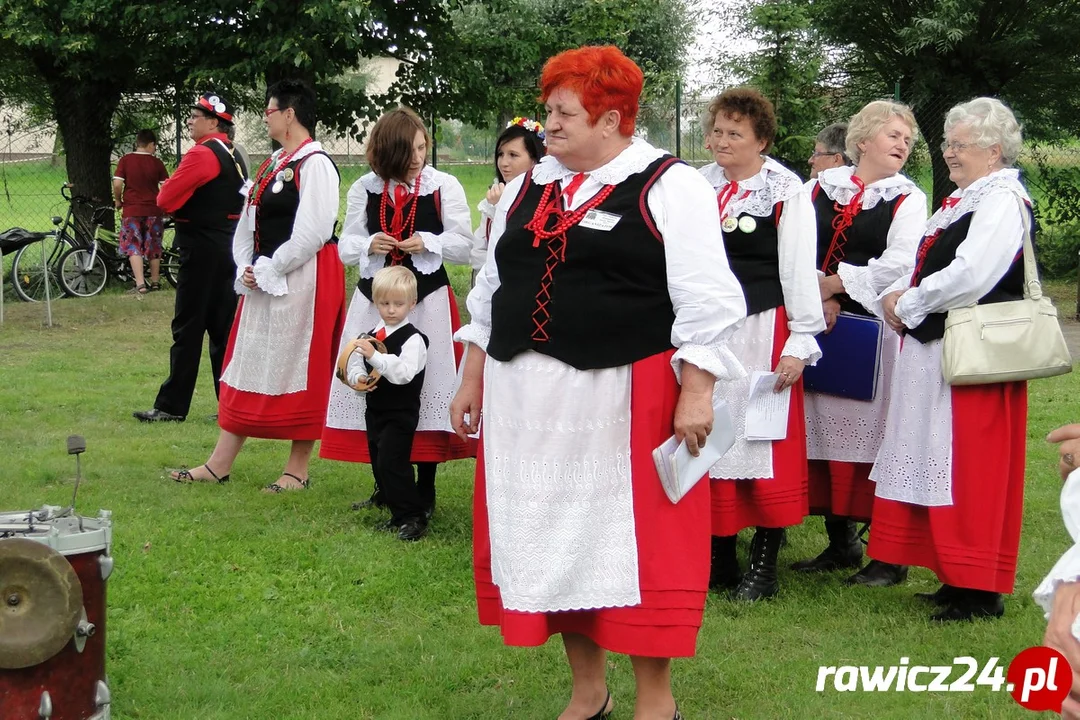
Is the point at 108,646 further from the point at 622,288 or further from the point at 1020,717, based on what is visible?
the point at 1020,717

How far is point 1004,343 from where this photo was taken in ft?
15.2

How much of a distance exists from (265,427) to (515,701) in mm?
2846

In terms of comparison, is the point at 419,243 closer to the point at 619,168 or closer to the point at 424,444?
the point at 424,444

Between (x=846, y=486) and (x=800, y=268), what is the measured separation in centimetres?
117

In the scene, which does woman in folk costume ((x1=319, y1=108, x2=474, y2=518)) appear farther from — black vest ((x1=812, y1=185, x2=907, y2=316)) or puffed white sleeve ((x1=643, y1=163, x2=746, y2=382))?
puffed white sleeve ((x1=643, y1=163, x2=746, y2=382))

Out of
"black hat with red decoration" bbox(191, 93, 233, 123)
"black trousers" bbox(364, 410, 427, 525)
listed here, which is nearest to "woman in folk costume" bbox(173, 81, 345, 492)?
"black trousers" bbox(364, 410, 427, 525)

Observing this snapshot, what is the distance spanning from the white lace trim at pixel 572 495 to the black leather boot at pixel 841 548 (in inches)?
95.3

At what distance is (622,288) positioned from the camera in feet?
11.4


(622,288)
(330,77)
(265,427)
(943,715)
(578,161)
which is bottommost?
(943,715)

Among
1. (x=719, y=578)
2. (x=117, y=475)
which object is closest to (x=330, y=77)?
(x=117, y=475)

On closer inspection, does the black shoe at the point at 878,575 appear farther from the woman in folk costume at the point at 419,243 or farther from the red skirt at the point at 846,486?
the woman in folk costume at the point at 419,243

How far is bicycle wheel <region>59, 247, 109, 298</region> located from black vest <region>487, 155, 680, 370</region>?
12173 millimetres

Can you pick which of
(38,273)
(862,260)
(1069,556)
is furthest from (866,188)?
(38,273)

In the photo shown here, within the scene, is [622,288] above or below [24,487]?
above
